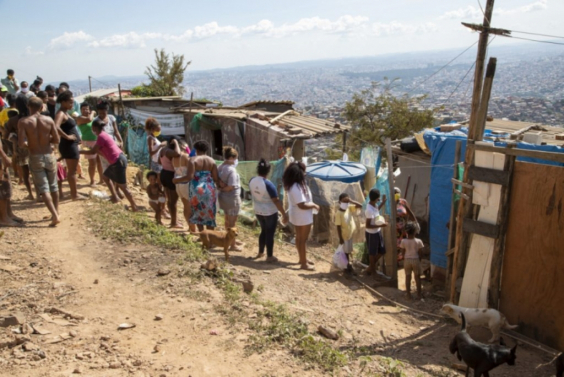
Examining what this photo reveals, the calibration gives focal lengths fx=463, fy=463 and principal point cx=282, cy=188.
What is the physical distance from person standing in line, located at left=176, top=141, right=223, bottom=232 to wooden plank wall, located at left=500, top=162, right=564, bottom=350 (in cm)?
385

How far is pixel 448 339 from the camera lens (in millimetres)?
5176

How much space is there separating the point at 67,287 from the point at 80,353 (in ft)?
4.33

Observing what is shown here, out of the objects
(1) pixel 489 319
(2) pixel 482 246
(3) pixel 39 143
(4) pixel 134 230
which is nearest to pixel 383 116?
(4) pixel 134 230

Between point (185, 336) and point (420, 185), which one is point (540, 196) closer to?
point (185, 336)

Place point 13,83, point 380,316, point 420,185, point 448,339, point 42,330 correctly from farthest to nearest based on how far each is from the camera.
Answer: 1. point 13,83
2. point 420,185
3. point 380,316
4. point 448,339
5. point 42,330

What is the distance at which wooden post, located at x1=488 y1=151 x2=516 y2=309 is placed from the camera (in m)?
4.89

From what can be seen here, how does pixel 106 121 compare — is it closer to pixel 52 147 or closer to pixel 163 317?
pixel 52 147

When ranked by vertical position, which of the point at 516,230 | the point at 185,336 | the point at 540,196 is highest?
the point at 540,196

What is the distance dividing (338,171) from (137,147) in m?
7.59

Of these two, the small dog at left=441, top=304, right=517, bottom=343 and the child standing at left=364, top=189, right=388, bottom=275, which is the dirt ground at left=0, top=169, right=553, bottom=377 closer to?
the small dog at left=441, top=304, right=517, bottom=343

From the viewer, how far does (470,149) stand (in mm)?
5246

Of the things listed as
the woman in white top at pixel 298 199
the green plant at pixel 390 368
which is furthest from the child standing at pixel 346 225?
the green plant at pixel 390 368

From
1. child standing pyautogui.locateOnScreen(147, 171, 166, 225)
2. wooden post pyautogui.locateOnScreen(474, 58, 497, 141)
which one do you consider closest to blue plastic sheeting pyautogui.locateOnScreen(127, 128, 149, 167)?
child standing pyautogui.locateOnScreen(147, 171, 166, 225)

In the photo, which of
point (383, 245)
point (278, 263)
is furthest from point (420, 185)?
point (278, 263)
